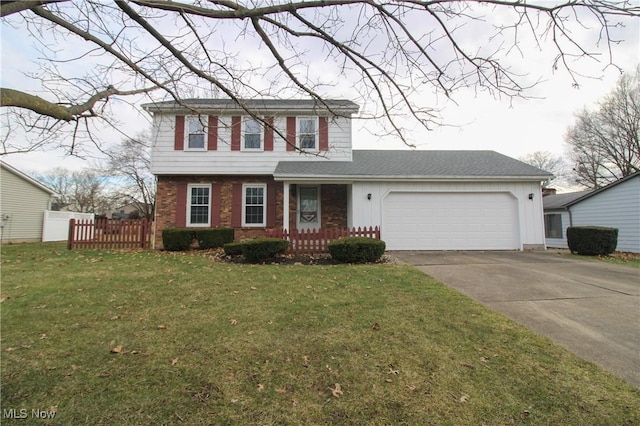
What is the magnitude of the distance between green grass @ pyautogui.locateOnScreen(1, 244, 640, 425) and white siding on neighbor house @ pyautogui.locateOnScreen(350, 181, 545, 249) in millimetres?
6210

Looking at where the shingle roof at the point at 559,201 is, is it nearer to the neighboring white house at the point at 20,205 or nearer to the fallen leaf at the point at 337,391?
the fallen leaf at the point at 337,391

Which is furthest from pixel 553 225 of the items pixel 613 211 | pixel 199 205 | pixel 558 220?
pixel 199 205

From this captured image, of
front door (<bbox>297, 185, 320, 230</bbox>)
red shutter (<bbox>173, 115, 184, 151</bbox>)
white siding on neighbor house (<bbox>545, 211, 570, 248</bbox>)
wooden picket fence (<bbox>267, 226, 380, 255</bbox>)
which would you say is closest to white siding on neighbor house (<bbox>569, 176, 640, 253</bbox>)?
white siding on neighbor house (<bbox>545, 211, 570, 248</bbox>)

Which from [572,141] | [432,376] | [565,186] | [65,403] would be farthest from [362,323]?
[565,186]

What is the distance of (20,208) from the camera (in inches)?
672

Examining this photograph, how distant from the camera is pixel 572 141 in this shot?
28.1 meters

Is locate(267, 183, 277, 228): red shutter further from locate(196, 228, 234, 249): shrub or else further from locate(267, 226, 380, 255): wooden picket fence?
locate(267, 226, 380, 255): wooden picket fence

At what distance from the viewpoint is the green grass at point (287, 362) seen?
2373 millimetres

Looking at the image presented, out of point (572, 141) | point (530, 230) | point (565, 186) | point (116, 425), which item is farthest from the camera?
point (565, 186)

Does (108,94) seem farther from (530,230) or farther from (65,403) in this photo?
(530,230)

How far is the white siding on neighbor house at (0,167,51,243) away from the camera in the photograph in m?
16.1

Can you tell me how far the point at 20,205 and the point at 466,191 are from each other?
878 inches

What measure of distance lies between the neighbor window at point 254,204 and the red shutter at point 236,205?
158 millimetres

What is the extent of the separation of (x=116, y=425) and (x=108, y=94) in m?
3.17
